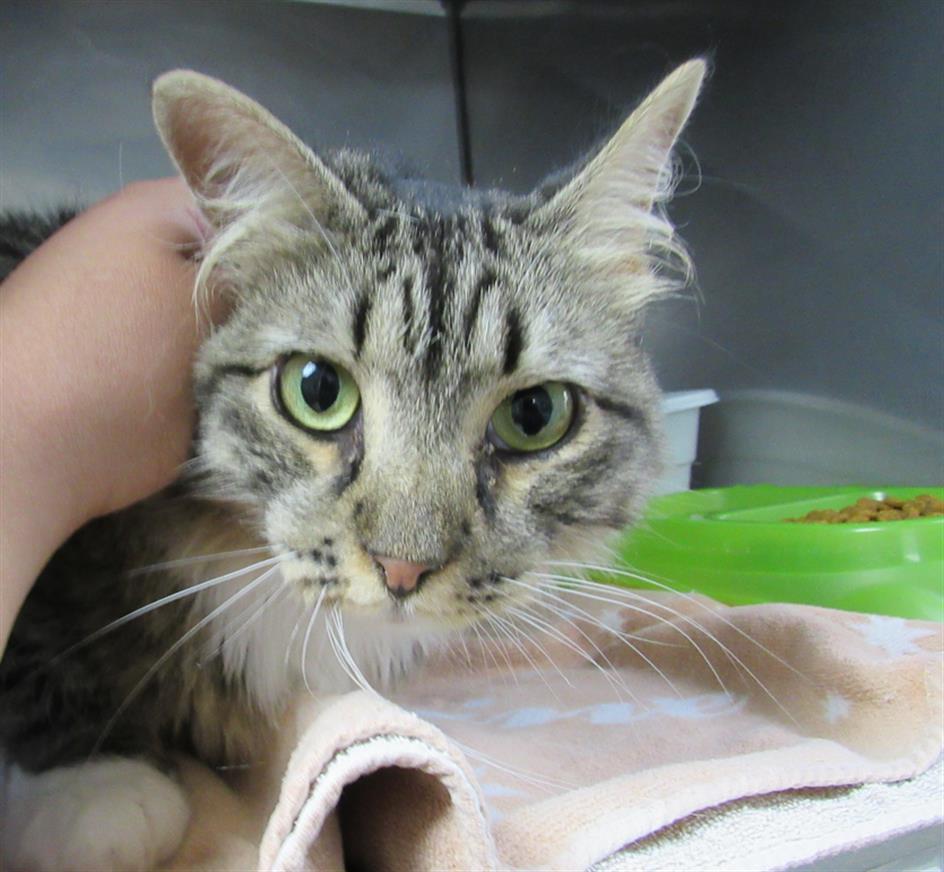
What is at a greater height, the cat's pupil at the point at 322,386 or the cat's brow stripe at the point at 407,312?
the cat's brow stripe at the point at 407,312

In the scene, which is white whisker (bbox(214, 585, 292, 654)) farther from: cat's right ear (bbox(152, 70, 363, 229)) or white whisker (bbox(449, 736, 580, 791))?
cat's right ear (bbox(152, 70, 363, 229))

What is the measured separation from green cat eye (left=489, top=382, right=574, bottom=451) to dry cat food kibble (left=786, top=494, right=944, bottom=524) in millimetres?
913

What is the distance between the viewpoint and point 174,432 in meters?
0.90

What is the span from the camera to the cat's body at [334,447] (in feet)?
2.63

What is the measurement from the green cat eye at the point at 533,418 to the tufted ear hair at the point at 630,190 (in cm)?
22

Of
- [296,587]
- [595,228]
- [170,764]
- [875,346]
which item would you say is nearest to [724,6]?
[875,346]

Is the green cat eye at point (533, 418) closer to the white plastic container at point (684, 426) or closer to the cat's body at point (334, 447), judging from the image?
the cat's body at point (334, 447)

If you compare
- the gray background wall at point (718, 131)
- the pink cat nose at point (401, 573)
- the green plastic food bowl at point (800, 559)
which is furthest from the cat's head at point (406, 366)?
the gray background wall at point (718, 131)

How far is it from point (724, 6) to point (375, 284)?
4.26 ft

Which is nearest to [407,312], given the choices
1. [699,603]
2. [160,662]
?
[160,662]

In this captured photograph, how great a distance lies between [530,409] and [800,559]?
90cm

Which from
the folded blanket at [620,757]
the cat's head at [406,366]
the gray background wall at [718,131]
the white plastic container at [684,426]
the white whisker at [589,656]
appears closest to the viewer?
the folded blanket at [620,757]

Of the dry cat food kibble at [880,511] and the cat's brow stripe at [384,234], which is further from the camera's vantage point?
the dry cat food kibble at [880,511]

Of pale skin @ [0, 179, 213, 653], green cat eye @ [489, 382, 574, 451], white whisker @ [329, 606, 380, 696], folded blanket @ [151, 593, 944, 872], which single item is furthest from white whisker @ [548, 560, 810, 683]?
pale skin @ [0, 179, 213, 653]
